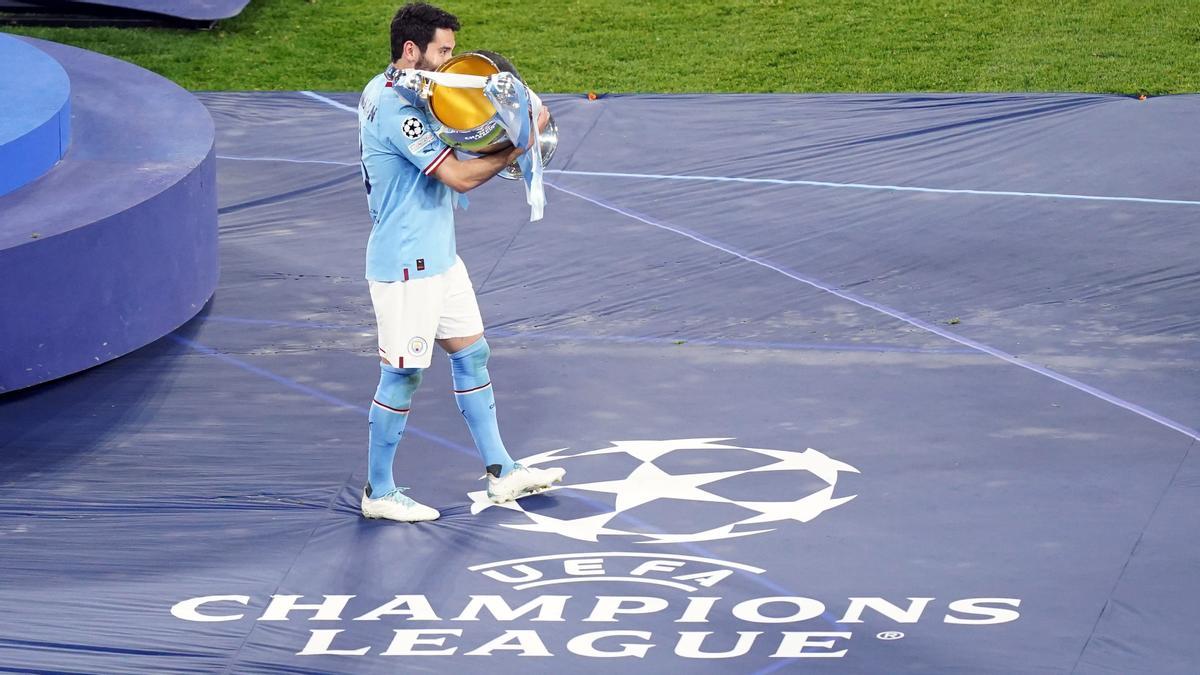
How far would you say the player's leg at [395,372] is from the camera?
18.7ft

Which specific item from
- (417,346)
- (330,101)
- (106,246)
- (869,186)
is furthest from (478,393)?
(330,101)

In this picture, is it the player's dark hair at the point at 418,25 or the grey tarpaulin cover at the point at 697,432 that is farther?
the player's dark hair at the point at 418,25

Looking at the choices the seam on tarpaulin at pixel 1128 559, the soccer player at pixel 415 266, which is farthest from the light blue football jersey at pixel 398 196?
the seam on tarpaulin at pixel 1128 559

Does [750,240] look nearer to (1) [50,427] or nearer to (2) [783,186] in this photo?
(2) [783,186]

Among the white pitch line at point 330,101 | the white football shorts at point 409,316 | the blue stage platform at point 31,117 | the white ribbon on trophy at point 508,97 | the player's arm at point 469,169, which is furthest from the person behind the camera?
the white pitch line at point 330,101

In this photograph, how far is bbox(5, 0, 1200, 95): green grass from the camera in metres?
12.2

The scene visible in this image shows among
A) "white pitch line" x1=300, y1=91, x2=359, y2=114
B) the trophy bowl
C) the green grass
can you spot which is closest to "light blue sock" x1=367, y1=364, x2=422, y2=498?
the trophy bowl

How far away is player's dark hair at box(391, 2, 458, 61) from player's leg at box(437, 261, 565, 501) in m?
0.82

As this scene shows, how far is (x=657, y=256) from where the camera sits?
8336 mm

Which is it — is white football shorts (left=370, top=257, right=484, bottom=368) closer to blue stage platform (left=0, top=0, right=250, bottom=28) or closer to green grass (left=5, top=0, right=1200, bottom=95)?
green grass (left=5, top=0, right=1200, bottom=95)

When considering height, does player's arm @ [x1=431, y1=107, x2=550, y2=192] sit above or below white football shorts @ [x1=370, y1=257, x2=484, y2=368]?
above

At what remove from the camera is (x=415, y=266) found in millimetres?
5684

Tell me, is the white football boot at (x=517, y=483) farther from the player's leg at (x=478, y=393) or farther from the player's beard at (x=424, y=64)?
the player's beard at (x=424, y=64)

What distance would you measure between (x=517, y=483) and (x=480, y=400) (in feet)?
1.08
